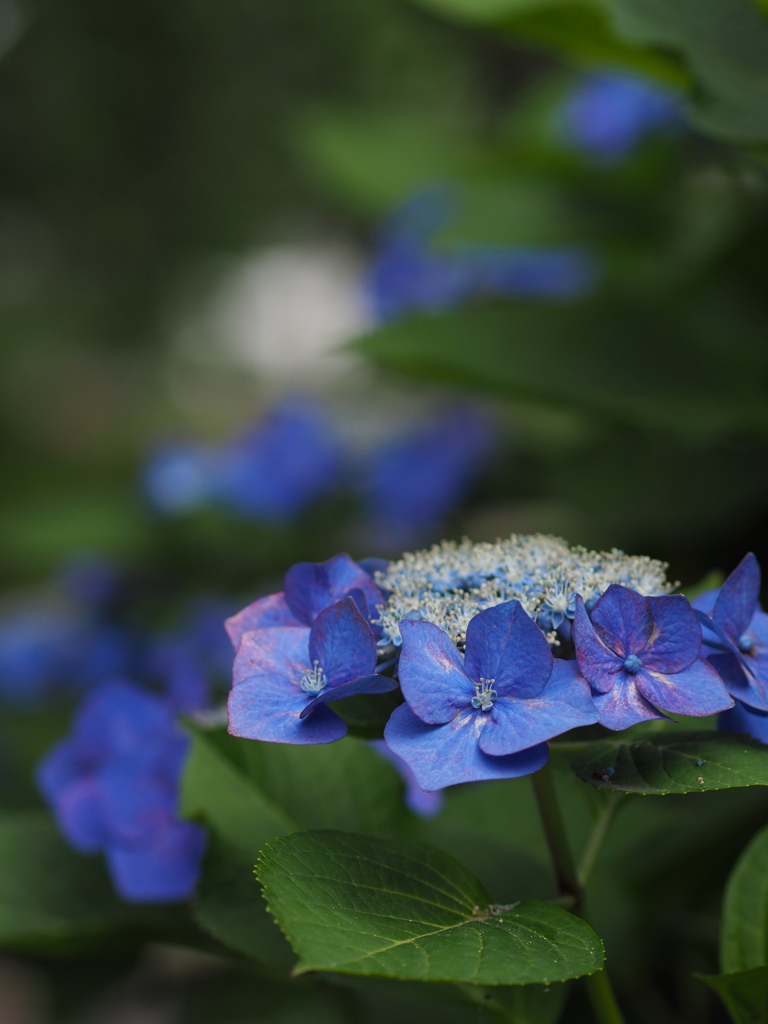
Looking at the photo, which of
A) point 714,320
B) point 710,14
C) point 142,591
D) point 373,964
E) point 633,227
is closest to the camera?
point 373,964

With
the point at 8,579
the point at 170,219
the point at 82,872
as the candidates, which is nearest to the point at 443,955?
the point at 82,872

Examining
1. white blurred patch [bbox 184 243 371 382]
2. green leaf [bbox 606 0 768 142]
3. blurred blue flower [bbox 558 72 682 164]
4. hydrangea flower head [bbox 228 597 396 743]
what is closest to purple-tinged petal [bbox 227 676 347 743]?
hydrangea flower head [bbox 228 597 396 743]

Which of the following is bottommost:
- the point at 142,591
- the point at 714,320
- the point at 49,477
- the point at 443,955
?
the point at 443,955

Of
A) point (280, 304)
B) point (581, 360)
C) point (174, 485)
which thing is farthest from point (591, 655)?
point (280, 304)

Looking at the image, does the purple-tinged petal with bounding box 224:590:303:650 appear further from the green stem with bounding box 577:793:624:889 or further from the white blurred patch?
the white blurred patch

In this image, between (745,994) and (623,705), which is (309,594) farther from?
(745,994)

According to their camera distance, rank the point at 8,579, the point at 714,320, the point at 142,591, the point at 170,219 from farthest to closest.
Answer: the point at 170,219, the point at 8,579, the point at 142,591, the point at 714,320

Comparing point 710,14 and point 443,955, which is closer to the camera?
point 443,955

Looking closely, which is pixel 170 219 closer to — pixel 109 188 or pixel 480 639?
pixel 109 188
